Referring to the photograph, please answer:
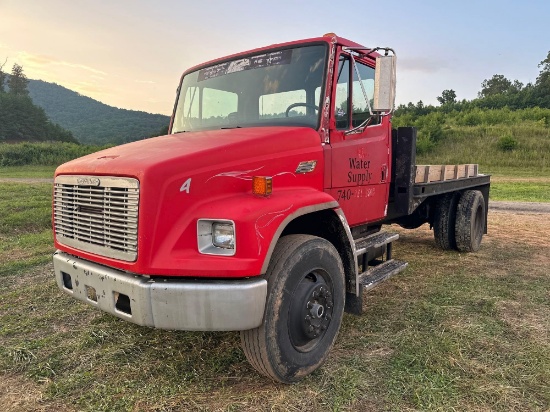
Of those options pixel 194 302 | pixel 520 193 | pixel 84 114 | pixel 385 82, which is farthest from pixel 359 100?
pixel 84 114

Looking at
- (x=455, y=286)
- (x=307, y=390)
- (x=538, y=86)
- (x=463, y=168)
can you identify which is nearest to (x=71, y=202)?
(x=307, y=390)

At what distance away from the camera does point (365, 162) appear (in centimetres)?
404

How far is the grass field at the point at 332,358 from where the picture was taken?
2729 mm

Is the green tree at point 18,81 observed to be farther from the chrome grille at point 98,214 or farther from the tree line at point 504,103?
A: the chrome grille at point 98,214

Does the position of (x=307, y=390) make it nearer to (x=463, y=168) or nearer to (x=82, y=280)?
(x=82, y=280)

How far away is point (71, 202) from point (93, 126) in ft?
354

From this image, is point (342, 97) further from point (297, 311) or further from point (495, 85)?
point (495, 85)

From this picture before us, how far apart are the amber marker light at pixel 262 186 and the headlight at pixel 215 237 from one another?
0.37 meters

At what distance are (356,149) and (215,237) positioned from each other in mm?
1851

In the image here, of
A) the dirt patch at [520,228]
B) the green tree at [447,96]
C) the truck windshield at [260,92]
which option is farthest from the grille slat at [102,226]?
the green tree at [447,96]

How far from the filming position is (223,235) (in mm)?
2559

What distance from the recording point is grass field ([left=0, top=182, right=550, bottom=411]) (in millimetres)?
2729

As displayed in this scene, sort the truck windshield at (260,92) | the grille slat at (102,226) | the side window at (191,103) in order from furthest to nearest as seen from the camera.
Answer: 1. the side window at (191,103)
2. the truck windshield at (260,92)
3. the grille slat at (102,226)

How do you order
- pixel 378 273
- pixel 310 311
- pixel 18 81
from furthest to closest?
1. pixel 18 81
2. pixel 378 273
3. pixel 310 311
